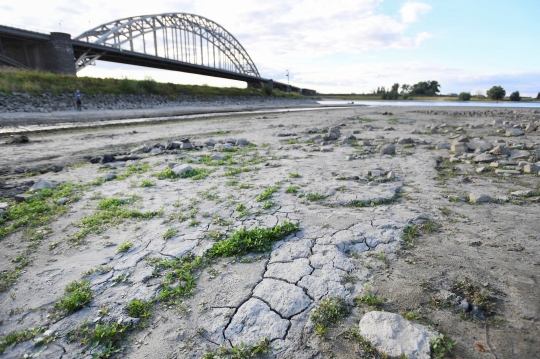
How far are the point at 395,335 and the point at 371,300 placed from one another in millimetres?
439

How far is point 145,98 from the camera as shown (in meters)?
40.2

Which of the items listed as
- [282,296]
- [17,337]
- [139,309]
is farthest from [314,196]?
[17,337]

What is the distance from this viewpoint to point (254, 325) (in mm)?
2445

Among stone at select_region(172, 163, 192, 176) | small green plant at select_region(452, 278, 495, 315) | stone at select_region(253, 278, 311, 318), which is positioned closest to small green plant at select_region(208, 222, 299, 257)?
stone at select_region(253, 278, 311, 318)

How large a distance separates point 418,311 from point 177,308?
7.04 ft

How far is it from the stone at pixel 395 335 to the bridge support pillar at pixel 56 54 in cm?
5746

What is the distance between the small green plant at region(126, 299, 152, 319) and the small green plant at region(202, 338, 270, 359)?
77cm

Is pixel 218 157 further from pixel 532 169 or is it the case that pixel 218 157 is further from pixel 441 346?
pixel 532 169

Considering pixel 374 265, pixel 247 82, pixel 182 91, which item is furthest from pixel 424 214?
pixel 247 82

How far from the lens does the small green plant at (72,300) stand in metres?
2.67

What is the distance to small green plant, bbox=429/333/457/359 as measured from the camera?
2025 mm

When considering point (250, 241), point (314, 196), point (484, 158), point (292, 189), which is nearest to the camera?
point (250, 241)

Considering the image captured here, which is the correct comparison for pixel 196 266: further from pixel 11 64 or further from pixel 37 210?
pixel 11 64

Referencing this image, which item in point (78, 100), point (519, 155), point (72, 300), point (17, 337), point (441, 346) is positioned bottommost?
point (17, 337)
